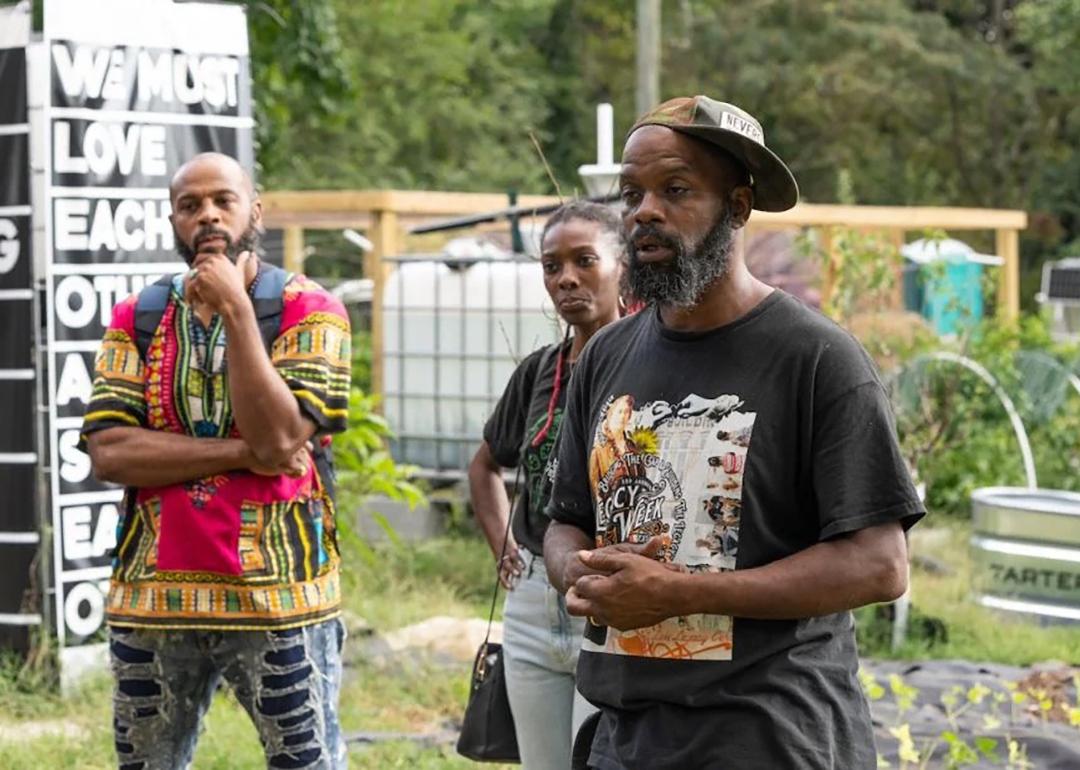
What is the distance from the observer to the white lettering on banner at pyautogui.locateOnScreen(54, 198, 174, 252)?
6.84 metres

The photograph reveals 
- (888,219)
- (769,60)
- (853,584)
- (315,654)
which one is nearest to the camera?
(853,584)

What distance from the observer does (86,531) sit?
6.94 m

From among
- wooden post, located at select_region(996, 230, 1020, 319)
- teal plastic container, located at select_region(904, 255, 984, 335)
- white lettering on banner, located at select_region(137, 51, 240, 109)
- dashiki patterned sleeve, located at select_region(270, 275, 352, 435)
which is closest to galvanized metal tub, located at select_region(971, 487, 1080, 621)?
teal plastic container, located at select_region(904, 255, 984, 335)

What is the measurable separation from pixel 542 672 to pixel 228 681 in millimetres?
717

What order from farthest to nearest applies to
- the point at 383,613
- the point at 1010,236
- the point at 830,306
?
the point at 1010,236 < the point at 830,306 < the point at 383,613

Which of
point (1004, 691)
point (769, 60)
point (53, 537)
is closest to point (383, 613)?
point (53, 537)

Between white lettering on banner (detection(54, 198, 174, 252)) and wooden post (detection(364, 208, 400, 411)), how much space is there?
3.56 m

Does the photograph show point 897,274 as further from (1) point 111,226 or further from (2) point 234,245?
(2) point 234,245

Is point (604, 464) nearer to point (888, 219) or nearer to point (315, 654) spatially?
point (315, 654)

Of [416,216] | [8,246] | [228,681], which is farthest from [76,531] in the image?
[416,216]

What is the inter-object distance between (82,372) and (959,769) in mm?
3461

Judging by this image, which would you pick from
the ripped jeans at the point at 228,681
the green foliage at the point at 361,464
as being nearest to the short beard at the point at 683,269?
the ripped jeans at the point at 228,681

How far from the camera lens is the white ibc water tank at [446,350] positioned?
10.2m

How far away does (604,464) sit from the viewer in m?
3.11
